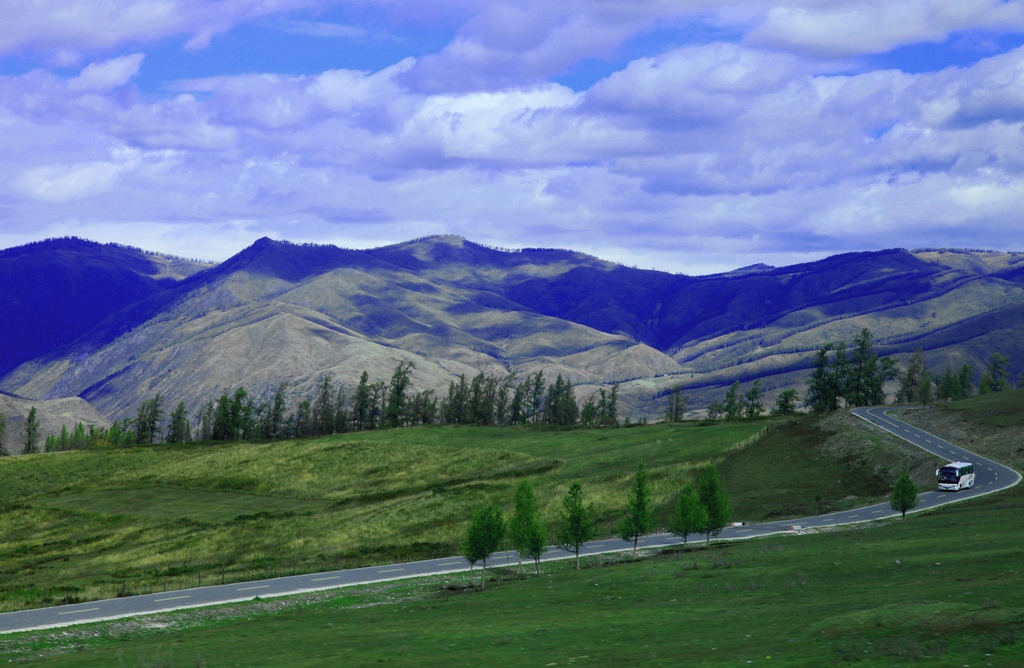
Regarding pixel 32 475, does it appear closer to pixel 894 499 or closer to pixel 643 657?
pixel 894 499

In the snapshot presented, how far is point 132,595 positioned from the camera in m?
60.0

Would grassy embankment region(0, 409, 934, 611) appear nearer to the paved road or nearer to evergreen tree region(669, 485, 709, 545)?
the paved road

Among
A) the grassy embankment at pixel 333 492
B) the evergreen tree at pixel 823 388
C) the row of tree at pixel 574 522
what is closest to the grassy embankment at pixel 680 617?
the row of tree at pixel 574 522

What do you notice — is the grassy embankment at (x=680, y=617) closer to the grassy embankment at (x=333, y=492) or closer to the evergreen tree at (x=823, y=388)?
the grassy embankment at (x=333, y=492)

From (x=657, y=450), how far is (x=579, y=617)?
286 ft

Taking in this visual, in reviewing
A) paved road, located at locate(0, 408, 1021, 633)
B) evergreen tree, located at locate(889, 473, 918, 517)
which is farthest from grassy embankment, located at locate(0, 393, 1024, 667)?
evergreen tree, located at locate(889, 473, 918, 517)

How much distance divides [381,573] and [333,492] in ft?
209

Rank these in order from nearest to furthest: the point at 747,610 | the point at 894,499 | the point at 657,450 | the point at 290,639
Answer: the point at 747,610
the point at 290,639
the point at 894,499
the point at 657,450

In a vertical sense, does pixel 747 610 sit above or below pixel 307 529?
above

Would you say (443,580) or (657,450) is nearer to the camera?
(443,580)

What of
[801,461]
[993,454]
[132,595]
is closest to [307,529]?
[132,595]

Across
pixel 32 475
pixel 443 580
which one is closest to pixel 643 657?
pixel 443 580

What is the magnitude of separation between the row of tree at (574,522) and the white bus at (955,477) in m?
26.6

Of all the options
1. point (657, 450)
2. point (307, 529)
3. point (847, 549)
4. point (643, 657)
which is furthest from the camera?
point (657, 450)
